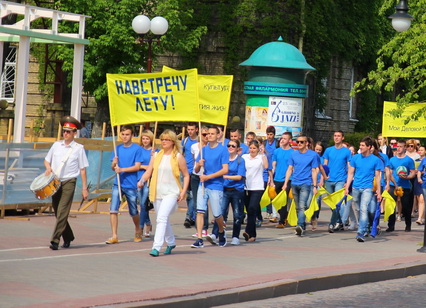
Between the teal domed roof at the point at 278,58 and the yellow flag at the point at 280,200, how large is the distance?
6.15 meters

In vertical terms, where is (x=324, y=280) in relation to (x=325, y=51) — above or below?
below

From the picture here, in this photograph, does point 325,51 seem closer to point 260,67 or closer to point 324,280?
point 260,67

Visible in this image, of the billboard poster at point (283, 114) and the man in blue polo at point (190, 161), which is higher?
the billboard poster at point (283, 114)

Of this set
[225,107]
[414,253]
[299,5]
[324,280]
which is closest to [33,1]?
[299,5]

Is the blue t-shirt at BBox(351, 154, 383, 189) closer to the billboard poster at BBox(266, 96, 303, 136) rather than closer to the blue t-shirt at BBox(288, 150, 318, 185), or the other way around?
the blue t-shirt at BBox(288, 150, 318, 185)

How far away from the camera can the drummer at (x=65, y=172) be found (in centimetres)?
1384

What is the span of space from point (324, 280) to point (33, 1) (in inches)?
1025

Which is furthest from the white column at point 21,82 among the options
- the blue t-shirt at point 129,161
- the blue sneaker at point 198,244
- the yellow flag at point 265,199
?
the blue sneaker at point 198,244

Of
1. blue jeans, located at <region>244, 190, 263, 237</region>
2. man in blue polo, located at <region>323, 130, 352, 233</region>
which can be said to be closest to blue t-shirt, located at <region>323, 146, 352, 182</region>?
man in blue polo, located at <region>323, 130, 352, 233</region>

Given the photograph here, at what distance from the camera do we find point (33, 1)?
36.3m

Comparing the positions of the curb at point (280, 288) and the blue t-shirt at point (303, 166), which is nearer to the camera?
the curb at point (280, 288)

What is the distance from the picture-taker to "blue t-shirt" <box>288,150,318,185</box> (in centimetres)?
1789

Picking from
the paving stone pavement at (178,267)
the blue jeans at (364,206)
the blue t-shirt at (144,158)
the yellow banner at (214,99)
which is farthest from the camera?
the blue jeans at (364,206)

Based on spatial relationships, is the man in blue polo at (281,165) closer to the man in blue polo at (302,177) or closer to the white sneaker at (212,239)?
the man in blue polo at (302,177)
